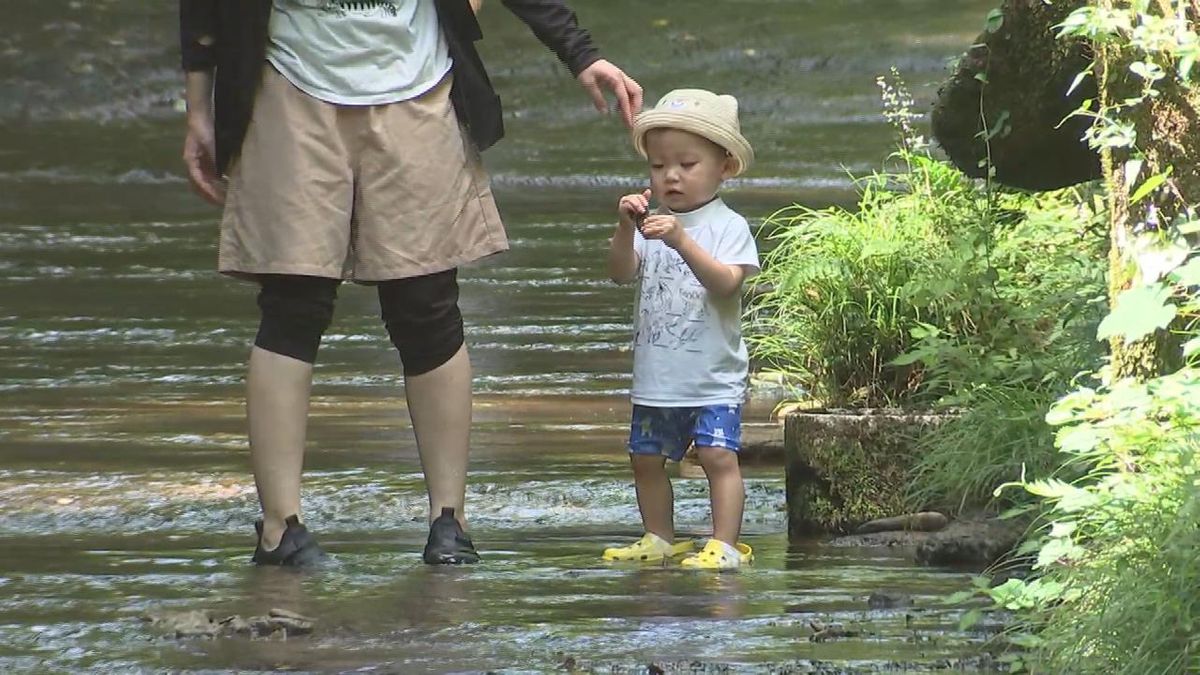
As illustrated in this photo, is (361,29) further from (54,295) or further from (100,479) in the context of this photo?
(54,295)

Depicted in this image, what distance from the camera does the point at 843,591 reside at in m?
4.99

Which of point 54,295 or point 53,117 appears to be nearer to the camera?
point 54,295

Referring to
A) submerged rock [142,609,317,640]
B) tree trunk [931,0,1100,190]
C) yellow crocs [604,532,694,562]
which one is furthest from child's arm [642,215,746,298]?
submerged rock [142,609,317,640]

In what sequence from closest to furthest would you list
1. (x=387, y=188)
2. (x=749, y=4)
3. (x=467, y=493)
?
(x=387, y=188) → (x=467, y=493) → (x=749, y=4)

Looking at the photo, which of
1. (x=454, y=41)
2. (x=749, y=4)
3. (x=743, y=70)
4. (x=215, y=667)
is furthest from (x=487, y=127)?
(x=749, y=4)

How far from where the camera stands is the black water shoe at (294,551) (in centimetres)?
523

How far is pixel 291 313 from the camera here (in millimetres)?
5332

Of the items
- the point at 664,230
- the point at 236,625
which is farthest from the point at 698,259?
the point at 236,625

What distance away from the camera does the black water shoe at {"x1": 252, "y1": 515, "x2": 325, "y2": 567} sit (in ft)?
17.1

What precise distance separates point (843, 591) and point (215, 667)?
1.45 meters

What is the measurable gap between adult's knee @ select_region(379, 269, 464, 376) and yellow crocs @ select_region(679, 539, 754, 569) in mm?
725

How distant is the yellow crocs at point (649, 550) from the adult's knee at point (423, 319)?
0.61 metres

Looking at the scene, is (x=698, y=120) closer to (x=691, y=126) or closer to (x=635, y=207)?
(x=691, y=126)

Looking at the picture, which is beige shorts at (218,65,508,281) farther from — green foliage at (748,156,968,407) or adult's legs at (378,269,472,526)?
green foliage at (748,156,968,407)
